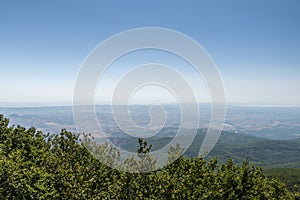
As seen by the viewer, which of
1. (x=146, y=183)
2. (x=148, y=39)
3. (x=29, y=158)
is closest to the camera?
(x=148, y=39)

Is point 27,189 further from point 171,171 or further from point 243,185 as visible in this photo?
point 243,185

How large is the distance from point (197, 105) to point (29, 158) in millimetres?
26503

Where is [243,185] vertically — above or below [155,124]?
below

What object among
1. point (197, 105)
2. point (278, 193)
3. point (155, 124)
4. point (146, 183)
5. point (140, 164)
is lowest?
point (278, 193)

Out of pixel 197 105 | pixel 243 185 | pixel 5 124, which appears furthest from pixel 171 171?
pixel 5 124

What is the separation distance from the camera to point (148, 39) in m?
12.3

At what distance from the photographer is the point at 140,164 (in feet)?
71.3

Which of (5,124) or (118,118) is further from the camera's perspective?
A: (5,124)

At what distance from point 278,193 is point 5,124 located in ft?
147

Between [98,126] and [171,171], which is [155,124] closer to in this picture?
[98,126]

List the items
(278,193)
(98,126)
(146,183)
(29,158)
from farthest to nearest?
(29,158) < (278,193) < (146,183) < (98,126)

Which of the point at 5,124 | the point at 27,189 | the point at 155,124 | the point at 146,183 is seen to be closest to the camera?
the point at 155,124

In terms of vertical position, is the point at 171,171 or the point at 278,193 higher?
the point at 171,171

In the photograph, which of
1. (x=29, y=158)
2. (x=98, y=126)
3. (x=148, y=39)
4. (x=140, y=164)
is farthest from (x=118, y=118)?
(x=29, y=158)
